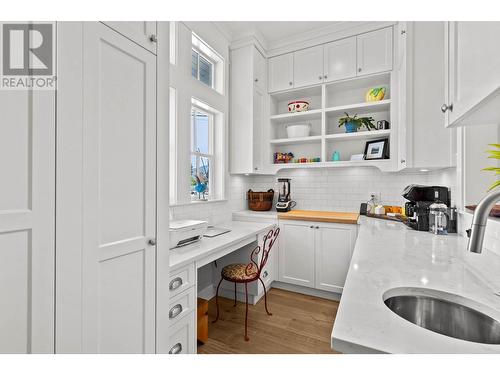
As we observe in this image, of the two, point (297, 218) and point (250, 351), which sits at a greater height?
point (297, 218)

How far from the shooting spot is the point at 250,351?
1.90m

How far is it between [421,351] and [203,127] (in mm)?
2844

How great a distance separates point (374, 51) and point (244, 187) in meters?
2.30

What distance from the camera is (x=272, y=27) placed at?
304cm

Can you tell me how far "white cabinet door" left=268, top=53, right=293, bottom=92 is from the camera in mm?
3248

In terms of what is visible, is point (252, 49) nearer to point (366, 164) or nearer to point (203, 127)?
point (203, 127)

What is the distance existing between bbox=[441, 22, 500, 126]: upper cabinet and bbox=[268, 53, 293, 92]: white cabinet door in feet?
7.19

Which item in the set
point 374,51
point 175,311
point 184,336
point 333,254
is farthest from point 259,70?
point 184,336

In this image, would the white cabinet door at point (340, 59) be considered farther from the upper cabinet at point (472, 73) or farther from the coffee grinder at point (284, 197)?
the upper cabinet at point (472, 73)

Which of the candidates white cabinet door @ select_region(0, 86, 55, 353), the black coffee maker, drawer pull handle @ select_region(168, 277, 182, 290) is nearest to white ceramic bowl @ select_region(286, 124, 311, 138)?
the black coffee maker

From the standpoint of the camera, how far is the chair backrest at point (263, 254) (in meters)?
2.32

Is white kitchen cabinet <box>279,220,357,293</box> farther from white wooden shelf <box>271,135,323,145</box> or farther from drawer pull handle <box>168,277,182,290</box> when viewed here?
drawer pull handle <box>168,277,182,290</box>

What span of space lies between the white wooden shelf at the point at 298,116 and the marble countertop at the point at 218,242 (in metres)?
1.47
